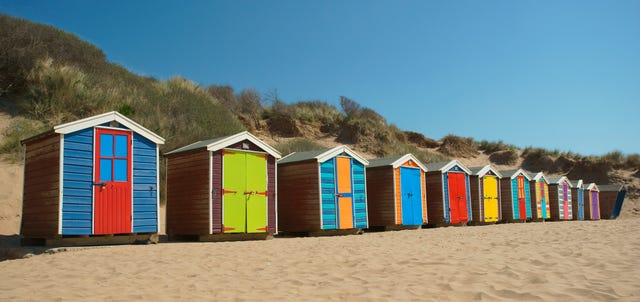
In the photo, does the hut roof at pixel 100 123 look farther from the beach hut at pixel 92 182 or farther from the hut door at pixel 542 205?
the hut door at pixel 542 205

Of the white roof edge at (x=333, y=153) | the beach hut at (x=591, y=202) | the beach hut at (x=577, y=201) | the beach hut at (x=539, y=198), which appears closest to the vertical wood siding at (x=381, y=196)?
the white roof edge at (x=333, y=153)

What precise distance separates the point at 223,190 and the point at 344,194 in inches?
163

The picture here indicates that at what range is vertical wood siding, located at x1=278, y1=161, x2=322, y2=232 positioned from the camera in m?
14.5

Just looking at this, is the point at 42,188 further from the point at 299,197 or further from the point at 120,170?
the point at 299,197

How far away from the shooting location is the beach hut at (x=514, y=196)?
74.1 ft

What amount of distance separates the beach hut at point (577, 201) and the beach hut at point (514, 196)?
5.82 m

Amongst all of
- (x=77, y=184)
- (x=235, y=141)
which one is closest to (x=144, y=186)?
(x=77, y=184)

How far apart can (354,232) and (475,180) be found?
7790mm

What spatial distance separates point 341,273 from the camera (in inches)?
265

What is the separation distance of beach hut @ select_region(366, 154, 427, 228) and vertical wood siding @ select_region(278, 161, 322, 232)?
3.23m

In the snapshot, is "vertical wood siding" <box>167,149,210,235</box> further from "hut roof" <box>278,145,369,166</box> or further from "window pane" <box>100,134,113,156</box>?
"hut roof" <box>278,145,369,166</box>

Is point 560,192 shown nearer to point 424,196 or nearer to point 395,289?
point 424,196

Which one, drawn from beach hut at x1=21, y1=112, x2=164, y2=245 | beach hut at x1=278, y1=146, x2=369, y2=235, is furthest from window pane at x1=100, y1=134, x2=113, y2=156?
beach hut at x1=278, y1=146, x2=369, y2=235

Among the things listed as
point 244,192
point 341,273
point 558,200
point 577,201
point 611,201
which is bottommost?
point 341,273
